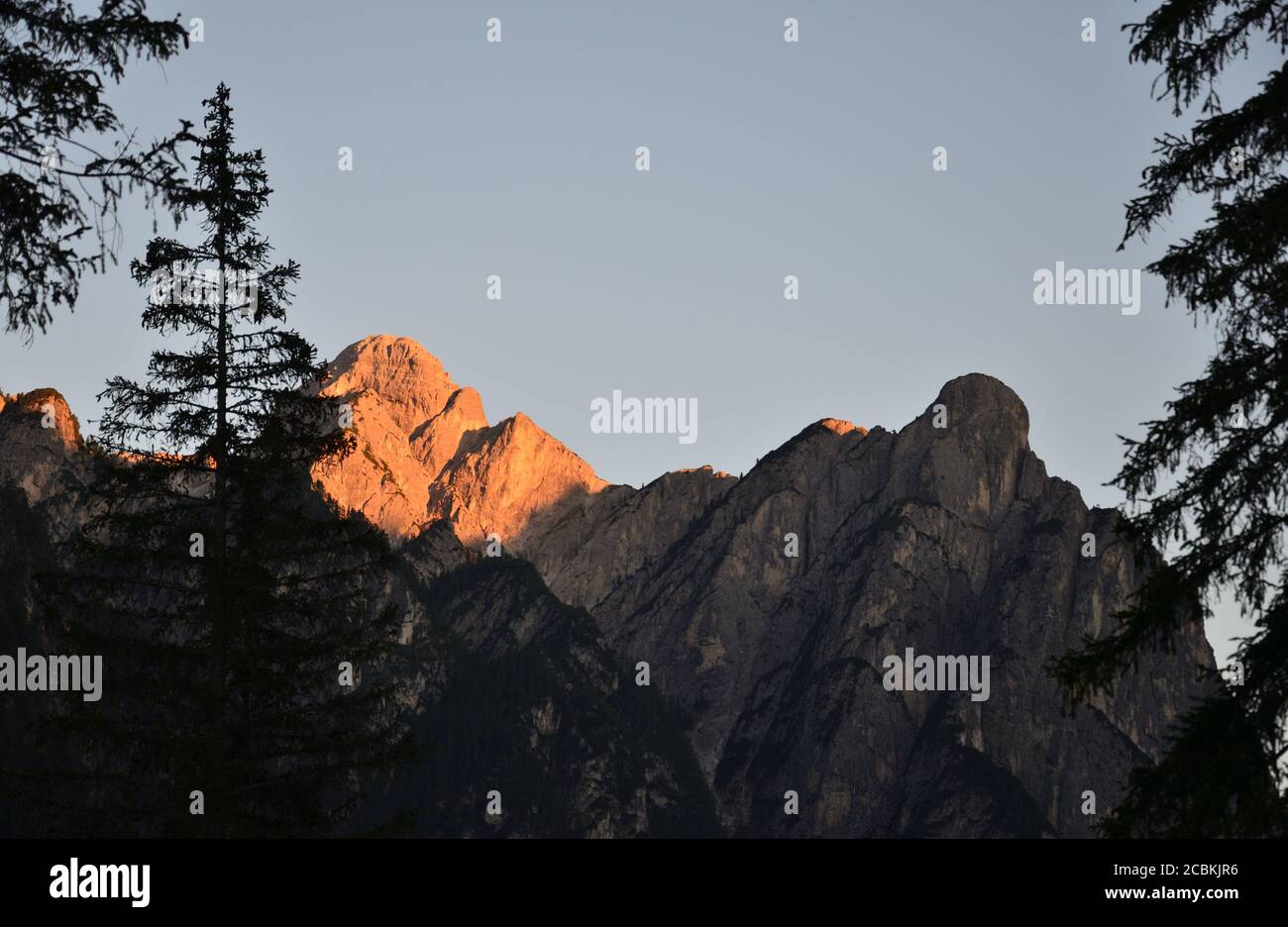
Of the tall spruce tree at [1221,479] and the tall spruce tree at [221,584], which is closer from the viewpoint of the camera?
the tall spruce tree at [1221,479]

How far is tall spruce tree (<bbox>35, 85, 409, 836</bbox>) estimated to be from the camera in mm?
29016

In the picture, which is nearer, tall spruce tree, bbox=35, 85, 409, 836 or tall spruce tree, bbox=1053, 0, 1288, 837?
tall spruce tree, bbox=1053, 0, 1288, 837

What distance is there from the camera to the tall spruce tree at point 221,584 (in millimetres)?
29016

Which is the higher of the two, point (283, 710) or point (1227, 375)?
point (1227, 375)

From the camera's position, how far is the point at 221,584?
2942cm

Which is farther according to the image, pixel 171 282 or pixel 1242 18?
pixel 171 282

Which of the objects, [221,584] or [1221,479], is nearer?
[1221,479]
